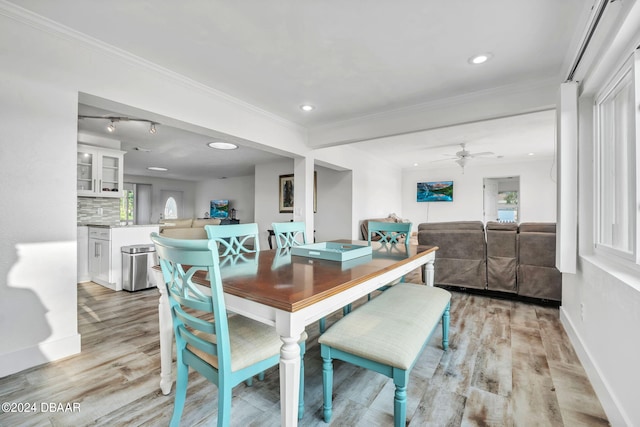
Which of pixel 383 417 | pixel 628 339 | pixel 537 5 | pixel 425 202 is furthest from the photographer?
pixel 425 202

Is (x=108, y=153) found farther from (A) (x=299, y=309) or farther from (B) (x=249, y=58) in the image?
(A) (x=299, y=309)

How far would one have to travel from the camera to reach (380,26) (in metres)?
1.99

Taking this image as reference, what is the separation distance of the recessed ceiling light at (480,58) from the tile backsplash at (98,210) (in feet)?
17.8

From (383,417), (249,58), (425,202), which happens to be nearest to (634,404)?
(383,417)

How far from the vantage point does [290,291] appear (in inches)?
43.6

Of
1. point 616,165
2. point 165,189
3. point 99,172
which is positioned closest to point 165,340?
point 616,165

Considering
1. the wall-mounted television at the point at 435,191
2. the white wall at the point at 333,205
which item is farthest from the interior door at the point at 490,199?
the white wall at the point at 333,205

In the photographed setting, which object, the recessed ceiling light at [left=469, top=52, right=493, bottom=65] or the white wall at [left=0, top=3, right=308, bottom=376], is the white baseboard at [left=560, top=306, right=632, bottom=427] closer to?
the recessed ceiling light at [left=469, top=52, right=493, bottom=65]

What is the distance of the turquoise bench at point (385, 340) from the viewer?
1198 millimetres

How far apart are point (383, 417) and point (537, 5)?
2.59 meters

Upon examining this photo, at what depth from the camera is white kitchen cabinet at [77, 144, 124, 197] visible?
14.1 feet

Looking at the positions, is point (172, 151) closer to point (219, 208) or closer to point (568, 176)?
point (219, 208)

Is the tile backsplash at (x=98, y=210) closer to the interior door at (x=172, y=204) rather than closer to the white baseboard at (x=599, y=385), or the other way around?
the interior door at (x=172, y=204)

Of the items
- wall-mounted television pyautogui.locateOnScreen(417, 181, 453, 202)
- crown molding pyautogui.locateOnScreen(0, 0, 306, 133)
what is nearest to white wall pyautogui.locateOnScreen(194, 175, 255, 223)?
wall-mounted television pyautogui.locateOnScreen(417, 181, 453, 202)
